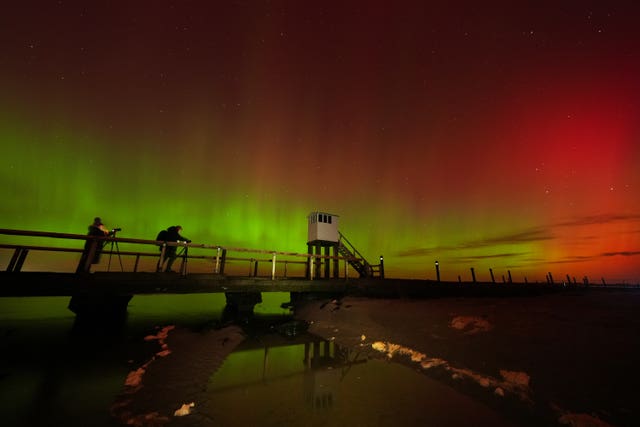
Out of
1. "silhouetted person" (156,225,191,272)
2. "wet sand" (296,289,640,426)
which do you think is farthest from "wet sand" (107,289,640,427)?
"silhouetted person" (156,225,191,272)

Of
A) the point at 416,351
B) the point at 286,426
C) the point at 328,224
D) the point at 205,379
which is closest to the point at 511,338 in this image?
the point at 416,351

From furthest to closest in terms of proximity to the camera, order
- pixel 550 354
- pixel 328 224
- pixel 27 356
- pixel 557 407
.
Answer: pixel 328 224 < pixel 27 356 < pixel 550 354 < pixel 557 407

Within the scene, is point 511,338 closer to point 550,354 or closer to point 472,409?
point 550,354

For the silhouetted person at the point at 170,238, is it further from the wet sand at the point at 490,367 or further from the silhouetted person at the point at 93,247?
A: the wet sand at the point at 490,367

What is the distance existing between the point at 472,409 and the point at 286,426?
→ 10.0ft

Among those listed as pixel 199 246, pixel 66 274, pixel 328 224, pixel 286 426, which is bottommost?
pixel 286 426

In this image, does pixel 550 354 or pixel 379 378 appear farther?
pixel 379 378

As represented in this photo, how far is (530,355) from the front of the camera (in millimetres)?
5145

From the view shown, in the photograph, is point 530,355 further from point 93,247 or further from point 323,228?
point 323,228

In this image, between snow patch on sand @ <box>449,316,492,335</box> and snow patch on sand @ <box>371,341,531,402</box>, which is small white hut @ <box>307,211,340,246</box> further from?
snow patch on sand @ <box>371,341,531,402</box>

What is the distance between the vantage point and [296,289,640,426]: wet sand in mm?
3820

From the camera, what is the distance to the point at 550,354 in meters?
5.00

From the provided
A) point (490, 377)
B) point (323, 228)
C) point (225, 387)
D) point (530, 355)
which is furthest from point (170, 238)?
point (530, 355)

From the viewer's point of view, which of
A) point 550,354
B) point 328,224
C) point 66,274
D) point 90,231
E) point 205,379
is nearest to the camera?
point 550,354
